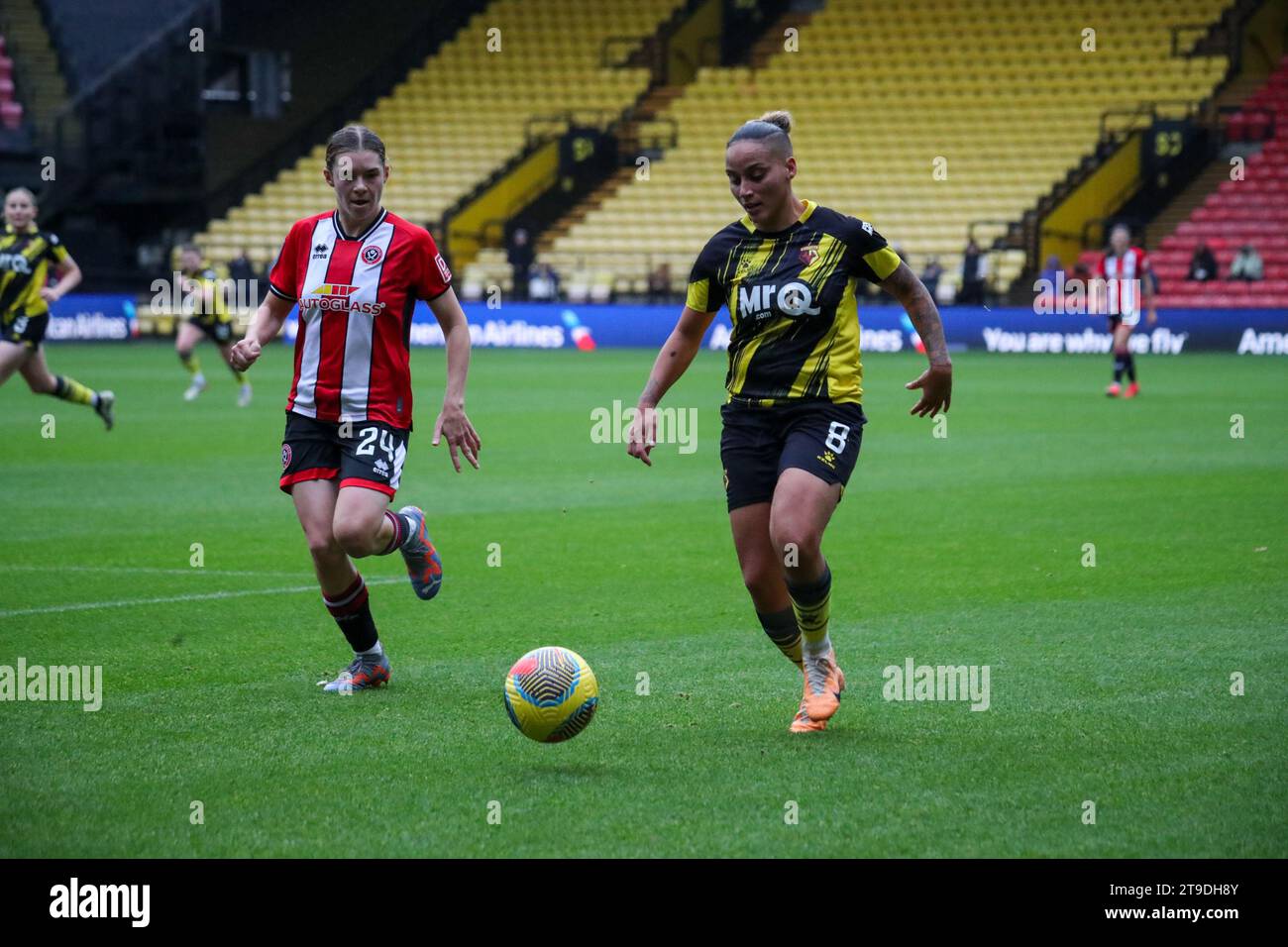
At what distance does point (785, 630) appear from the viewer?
22.5 feet

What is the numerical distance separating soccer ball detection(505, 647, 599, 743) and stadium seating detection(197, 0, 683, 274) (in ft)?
123

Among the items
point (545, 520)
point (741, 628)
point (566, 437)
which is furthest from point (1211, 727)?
point (566, 437)

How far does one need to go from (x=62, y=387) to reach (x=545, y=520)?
7.81 metres

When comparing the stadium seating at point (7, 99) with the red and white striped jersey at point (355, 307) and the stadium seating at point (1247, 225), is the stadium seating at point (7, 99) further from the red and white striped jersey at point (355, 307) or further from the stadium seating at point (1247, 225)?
the red and white striped jersey at point (355, 307)

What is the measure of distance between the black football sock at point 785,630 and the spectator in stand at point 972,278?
2955 centimetres

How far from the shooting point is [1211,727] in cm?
648

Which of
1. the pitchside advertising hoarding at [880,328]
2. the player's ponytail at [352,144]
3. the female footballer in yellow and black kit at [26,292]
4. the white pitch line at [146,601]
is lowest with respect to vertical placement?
the white pitch line at [146,601]

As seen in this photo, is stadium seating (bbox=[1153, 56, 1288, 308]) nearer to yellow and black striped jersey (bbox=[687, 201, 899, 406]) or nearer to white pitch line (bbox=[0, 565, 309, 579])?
white pitch line (bbox=[0, 565, 309, 579])

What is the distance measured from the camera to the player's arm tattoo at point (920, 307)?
6566 mm

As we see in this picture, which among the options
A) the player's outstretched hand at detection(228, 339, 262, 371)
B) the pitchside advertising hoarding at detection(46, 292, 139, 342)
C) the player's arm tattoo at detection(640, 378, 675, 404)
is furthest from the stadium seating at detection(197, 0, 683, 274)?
the player's arm tattoo at detection(640, 378, 675, 404)

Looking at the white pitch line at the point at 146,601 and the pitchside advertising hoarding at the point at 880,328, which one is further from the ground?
the pitchside advertising hoarding at the point at 880,328

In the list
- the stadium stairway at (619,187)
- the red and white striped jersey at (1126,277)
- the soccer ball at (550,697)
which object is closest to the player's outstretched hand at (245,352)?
the soccer ball at (550,697)

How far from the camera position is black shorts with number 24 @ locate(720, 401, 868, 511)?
6.50m
